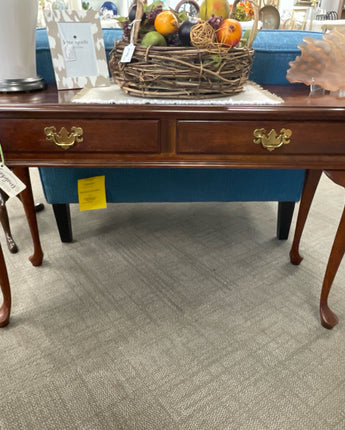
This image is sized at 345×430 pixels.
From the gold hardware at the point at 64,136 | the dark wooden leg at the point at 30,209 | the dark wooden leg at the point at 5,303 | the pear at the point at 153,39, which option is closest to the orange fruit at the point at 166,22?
the pear at the point at 153,39

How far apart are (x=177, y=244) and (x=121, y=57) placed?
0.84m

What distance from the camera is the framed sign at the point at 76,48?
3.20 ft

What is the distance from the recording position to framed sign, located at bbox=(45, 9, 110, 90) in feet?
3.20

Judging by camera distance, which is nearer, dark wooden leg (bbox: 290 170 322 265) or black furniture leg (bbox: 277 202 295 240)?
dark wooden leg (bbox: 290 170 322 265)

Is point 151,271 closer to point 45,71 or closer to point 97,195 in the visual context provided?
point 97,195

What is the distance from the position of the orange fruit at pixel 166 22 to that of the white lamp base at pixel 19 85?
0.39m

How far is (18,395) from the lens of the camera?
2.98ft

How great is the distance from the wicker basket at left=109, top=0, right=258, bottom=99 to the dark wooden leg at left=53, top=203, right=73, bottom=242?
0.68m

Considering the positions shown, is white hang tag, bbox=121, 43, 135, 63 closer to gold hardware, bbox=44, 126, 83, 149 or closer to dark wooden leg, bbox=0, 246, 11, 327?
gold hardware, bbox=44, 126, 83, 149

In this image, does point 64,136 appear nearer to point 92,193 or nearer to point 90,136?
point 90,136

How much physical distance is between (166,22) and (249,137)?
1.07 feet

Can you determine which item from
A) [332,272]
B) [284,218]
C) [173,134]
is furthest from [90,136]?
[284,218]

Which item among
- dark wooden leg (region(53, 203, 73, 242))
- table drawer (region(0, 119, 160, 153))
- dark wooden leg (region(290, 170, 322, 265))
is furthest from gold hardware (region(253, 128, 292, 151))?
dark wooden leg (region(53, 203, 73, 242))

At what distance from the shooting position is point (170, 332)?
1.10 meters
